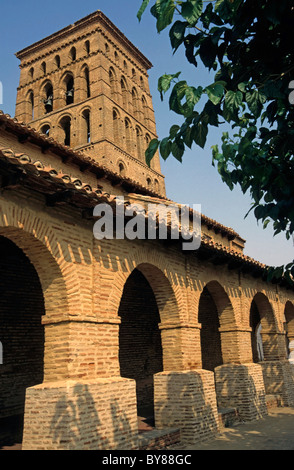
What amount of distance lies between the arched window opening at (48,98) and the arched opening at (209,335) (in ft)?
61.4

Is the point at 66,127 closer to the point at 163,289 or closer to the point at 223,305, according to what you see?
the point at 223,305

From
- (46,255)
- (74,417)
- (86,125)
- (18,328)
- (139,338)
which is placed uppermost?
(86,125)

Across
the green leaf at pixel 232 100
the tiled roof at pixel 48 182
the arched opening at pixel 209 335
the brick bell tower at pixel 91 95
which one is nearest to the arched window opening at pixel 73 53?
the brick bell tower at pixel 91 95

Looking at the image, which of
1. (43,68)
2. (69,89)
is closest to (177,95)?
(69,89)

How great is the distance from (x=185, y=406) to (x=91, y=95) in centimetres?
2261

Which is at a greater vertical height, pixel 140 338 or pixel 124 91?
pixel 124 91

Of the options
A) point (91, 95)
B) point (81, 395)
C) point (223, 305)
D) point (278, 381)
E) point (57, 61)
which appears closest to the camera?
point (81, 395)

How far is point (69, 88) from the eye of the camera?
29.7 meters

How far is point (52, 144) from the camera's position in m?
11.3

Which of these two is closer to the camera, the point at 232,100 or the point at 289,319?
the point at 232,100

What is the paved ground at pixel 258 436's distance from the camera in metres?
8.07

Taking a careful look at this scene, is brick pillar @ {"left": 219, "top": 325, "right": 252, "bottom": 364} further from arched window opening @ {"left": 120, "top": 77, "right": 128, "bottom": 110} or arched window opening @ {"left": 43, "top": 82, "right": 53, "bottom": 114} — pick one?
arched window opening @ {"left": 43, "top": 82, "right": 53, "bottom": 114}

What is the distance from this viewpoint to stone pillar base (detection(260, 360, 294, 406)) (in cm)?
1384

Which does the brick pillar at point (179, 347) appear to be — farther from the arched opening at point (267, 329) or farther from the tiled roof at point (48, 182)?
the arched opening at point (267, 329)
